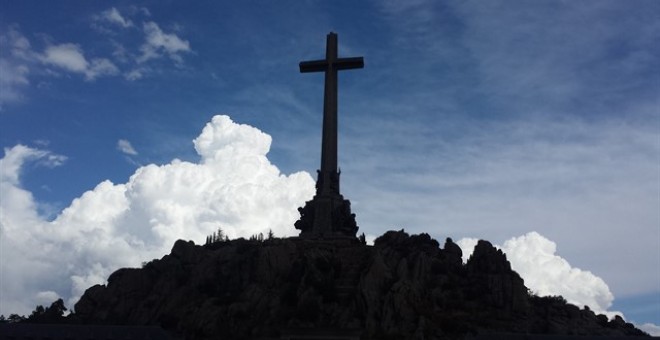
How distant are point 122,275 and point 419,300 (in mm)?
26550

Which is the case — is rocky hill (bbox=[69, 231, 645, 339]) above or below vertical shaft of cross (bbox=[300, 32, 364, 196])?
below

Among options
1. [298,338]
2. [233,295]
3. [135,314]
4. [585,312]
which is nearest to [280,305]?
[233,295]

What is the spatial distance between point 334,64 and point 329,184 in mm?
13155

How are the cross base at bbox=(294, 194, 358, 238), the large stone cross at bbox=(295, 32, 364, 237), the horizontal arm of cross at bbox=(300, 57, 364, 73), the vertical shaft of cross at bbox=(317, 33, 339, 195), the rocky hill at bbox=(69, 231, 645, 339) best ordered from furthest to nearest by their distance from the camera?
the horizontal arm of cross at bbox=(300, 57, 364, 73) < the vertical shaft of cross at bbox=(317, 33, 339, 195) < the large stone cross at bbox=(295, 32, 364, 237) < the cross base at bbox=(294, 194, 358, 238) < the rocky hill at bbox=(69, 231, 645, 339)

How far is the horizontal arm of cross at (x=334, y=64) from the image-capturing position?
71.2 m

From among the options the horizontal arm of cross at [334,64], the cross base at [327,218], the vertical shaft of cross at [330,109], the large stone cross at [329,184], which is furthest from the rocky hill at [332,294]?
the horizontal arm of cross at [334,64]

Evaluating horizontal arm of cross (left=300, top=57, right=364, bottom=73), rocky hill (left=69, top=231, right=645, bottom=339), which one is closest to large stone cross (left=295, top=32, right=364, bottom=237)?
horizontal arm of cross (left=300, top=57, right=364, bottom=73)

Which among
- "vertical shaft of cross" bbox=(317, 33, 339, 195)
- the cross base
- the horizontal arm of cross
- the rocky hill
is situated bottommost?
the rocky hill

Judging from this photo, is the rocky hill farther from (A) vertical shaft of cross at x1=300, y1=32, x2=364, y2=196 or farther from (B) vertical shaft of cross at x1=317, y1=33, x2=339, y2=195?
(B) vertical shaft of cross at x1=317, y1=33, x2=339, y2=195

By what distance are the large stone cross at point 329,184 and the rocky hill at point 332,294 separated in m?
2.32

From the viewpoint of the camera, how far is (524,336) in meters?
41.8

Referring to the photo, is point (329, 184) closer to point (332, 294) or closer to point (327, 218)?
point (327, 218)

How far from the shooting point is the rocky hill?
A: 49.6 meters

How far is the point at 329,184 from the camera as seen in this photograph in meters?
66.9
